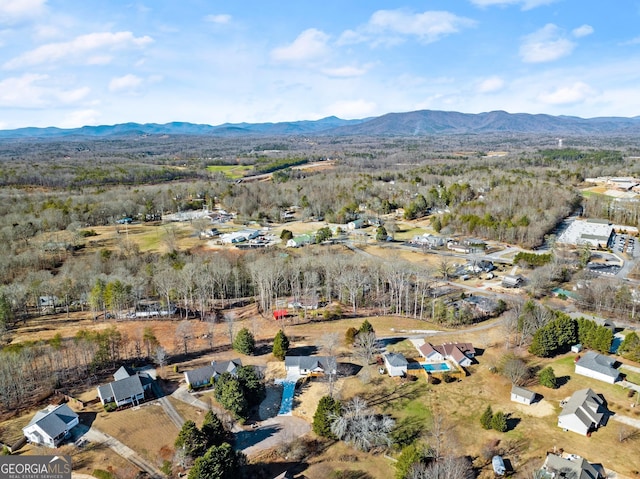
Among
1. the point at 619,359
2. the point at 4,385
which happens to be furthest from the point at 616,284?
the point at 4,385

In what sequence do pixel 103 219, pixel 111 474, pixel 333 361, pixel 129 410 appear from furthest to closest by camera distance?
pixel 103 219 → pixel 333 361 → pixel 129 410 → pixel 111 474

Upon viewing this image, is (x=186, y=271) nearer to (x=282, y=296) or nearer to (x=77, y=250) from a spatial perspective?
(x=282, y=296)

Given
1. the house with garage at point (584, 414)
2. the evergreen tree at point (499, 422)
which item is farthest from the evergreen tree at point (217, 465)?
the house with garage at point (584, 414)

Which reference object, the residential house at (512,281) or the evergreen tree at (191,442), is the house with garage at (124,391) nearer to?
the evergreen tree at (191,442)

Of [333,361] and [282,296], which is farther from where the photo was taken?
[282,296]

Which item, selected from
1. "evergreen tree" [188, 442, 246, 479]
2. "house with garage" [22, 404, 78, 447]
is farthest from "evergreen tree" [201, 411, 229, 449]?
"house with garage" [22, 404, 78, 447]

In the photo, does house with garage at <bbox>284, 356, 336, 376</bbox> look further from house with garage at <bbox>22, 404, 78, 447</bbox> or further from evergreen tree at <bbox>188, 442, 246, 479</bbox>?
house with garage at <bbox>22, 404, 78, 447</bbox>
